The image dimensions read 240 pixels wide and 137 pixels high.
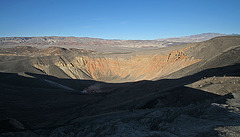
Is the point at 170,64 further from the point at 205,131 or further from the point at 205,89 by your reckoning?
the point at 205,131

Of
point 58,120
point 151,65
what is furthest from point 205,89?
point 151,65

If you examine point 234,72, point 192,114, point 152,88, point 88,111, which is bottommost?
point 88,111

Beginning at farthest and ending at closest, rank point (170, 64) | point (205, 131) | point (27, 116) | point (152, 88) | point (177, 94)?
point (170, 64) → point (152, 88) → point (27, 116) → point (177, 94) → point (205, 131)

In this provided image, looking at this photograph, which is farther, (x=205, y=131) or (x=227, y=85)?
(x=227, y=85)

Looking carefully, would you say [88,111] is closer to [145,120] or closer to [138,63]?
[145,120]

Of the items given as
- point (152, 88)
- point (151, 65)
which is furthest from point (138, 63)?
point (152, 88)

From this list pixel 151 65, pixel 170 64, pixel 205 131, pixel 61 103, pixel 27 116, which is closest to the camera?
pixel 205 131

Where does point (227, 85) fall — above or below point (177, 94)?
above
